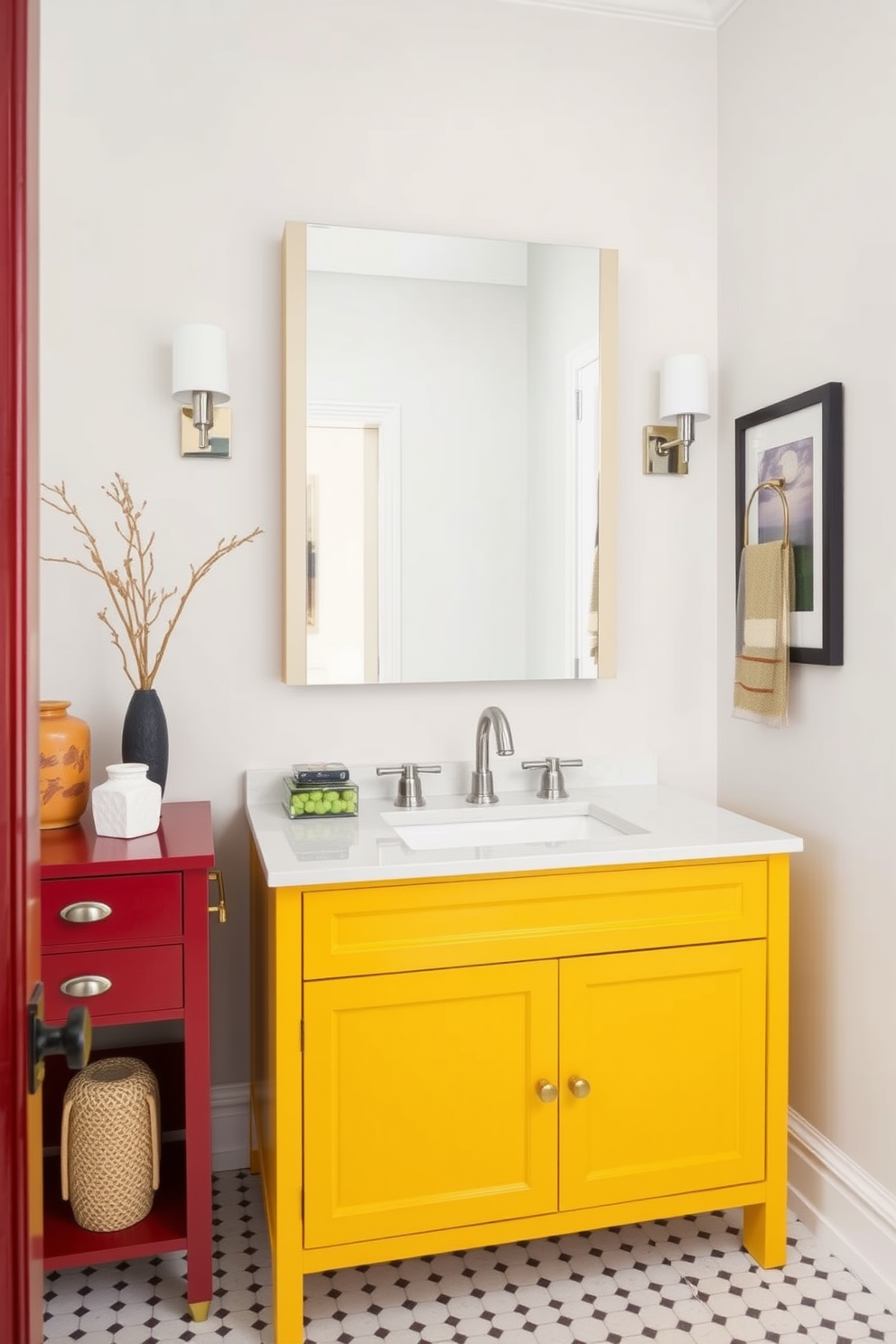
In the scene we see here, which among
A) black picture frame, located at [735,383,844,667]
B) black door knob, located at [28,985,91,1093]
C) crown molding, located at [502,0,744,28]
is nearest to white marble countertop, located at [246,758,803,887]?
black picture frame, located at [735,383,844,667]

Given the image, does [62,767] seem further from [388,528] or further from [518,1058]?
[518,1058]

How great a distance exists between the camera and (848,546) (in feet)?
6.50

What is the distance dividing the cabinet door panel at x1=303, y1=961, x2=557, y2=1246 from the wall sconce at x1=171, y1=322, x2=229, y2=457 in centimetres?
A: 114

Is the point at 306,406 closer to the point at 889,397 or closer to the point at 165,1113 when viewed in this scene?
the point at 889,397

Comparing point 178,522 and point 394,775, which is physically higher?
point 178,522

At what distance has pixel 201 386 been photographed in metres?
2.06

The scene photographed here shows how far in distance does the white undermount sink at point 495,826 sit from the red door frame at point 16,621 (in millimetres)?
1301

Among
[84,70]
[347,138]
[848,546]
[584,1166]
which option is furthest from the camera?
[347,138]

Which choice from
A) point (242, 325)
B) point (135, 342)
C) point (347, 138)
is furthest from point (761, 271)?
point (135, 342)

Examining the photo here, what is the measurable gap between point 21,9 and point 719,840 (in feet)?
5.16

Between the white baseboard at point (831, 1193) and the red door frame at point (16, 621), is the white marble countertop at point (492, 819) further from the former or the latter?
the red door frame at point (16, 621)

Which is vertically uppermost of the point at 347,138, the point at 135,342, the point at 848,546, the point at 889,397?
the point at 347,138

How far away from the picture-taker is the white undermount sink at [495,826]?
215 centimetres

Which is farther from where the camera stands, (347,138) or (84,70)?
(347,138)
